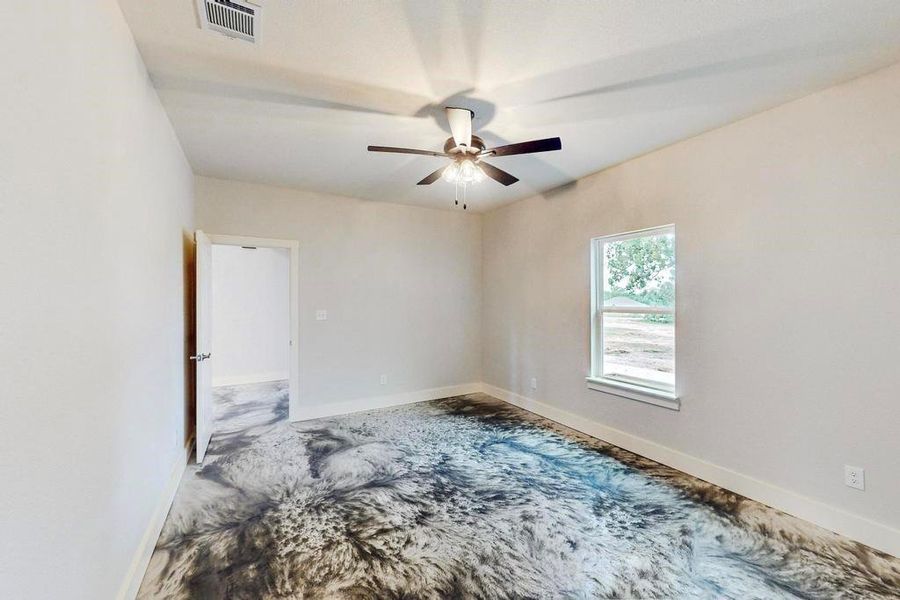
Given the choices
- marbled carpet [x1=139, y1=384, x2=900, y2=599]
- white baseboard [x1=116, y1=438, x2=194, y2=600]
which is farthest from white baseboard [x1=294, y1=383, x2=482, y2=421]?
white baseboard [x1=116, y1=438, x2=194, y2=600]

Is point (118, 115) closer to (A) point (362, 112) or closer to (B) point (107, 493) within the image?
(A) point (362, 112)

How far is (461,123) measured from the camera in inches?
99.6

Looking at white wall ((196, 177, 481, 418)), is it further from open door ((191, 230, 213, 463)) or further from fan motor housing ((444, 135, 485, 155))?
fan motor housing ((444, 135, 485, 155))

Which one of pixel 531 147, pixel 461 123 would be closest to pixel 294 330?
pixel 461 123

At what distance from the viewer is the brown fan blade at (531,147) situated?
2.28 metres

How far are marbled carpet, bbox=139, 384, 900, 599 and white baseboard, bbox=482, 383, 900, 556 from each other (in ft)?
0.24

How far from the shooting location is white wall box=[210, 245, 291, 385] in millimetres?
6211

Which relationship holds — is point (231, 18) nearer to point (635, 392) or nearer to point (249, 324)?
point (635, 392)

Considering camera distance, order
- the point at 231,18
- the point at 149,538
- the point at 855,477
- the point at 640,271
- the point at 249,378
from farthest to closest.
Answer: the point at 249,378 → the point at 640,271 → the point at 855,477 → the point at 149,538 → the point at 231,18

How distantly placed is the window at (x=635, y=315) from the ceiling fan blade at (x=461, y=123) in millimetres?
1881

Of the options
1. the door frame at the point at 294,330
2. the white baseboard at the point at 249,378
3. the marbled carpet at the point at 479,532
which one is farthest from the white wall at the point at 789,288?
the white baseboard at the point at 249,378

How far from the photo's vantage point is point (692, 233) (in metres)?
3.02

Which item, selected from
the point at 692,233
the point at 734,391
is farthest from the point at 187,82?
the point at 734,391

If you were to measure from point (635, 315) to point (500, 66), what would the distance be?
2491mm
